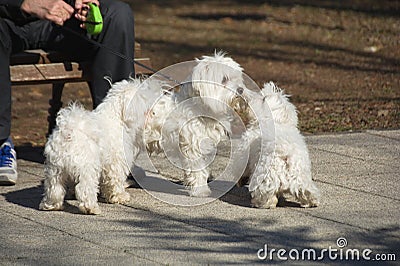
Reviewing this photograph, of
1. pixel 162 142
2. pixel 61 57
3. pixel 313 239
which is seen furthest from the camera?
pixel 61 57

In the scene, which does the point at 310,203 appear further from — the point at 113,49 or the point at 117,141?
the point at 113,49

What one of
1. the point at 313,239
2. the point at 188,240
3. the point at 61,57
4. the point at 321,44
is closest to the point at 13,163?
the point at 61,57

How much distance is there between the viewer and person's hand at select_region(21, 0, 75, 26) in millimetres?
6184

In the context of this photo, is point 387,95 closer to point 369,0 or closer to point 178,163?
point 178,163

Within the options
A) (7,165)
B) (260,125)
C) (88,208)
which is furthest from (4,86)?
(260,125)

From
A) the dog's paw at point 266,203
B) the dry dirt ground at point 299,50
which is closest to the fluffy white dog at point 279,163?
the dog's paw at point 266,203

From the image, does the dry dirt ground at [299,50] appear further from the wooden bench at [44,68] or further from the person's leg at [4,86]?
the person's leg at [4,86]

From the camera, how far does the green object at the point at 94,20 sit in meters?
6.21

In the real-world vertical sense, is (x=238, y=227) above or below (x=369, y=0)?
below

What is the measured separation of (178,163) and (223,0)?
465 inches

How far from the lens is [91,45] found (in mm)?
6504

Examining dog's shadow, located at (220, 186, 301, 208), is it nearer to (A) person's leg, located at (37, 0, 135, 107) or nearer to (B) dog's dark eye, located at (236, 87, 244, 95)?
(B) dog's dark eye, located at (236, 87, 244, 95)

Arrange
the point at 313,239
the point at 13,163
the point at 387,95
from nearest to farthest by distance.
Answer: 1. the point at 313,239
2. the point at 13,163
3. the point at 387,95

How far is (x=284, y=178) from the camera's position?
5.30 metres
